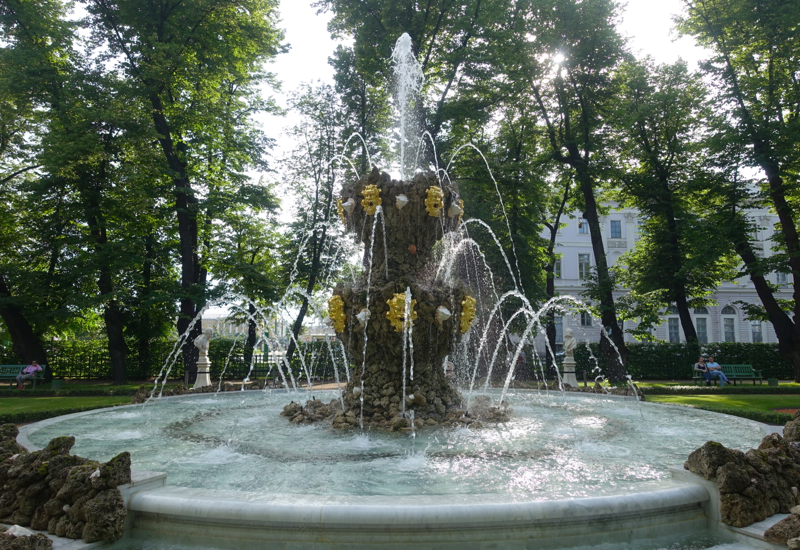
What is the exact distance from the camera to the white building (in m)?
44.8

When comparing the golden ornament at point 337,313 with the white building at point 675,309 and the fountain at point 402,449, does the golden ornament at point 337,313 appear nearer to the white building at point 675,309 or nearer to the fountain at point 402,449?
the fountain at point 402,449

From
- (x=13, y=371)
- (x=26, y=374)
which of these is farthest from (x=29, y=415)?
(x=13, y=371)

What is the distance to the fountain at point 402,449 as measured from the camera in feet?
11.3

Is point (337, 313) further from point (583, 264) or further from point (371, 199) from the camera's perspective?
point (583, 264)

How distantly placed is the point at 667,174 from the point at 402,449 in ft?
76.8

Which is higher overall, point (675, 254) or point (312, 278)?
point (675, 254)

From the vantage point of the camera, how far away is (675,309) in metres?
43.3

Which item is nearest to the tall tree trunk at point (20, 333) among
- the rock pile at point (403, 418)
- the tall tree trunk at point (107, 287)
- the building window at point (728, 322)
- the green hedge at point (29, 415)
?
the tall tree trunk at point (107, 287)

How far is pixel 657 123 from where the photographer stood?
24.5m

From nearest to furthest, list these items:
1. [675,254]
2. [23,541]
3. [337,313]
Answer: [23,541] < [337,313] < [675,254]

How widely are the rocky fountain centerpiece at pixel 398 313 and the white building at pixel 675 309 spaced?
36.3 metres

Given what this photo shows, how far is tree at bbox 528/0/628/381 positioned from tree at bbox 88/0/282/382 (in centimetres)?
1235

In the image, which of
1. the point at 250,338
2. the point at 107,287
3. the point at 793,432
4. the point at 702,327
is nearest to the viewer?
the point at 793,432

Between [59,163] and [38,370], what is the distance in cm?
763
